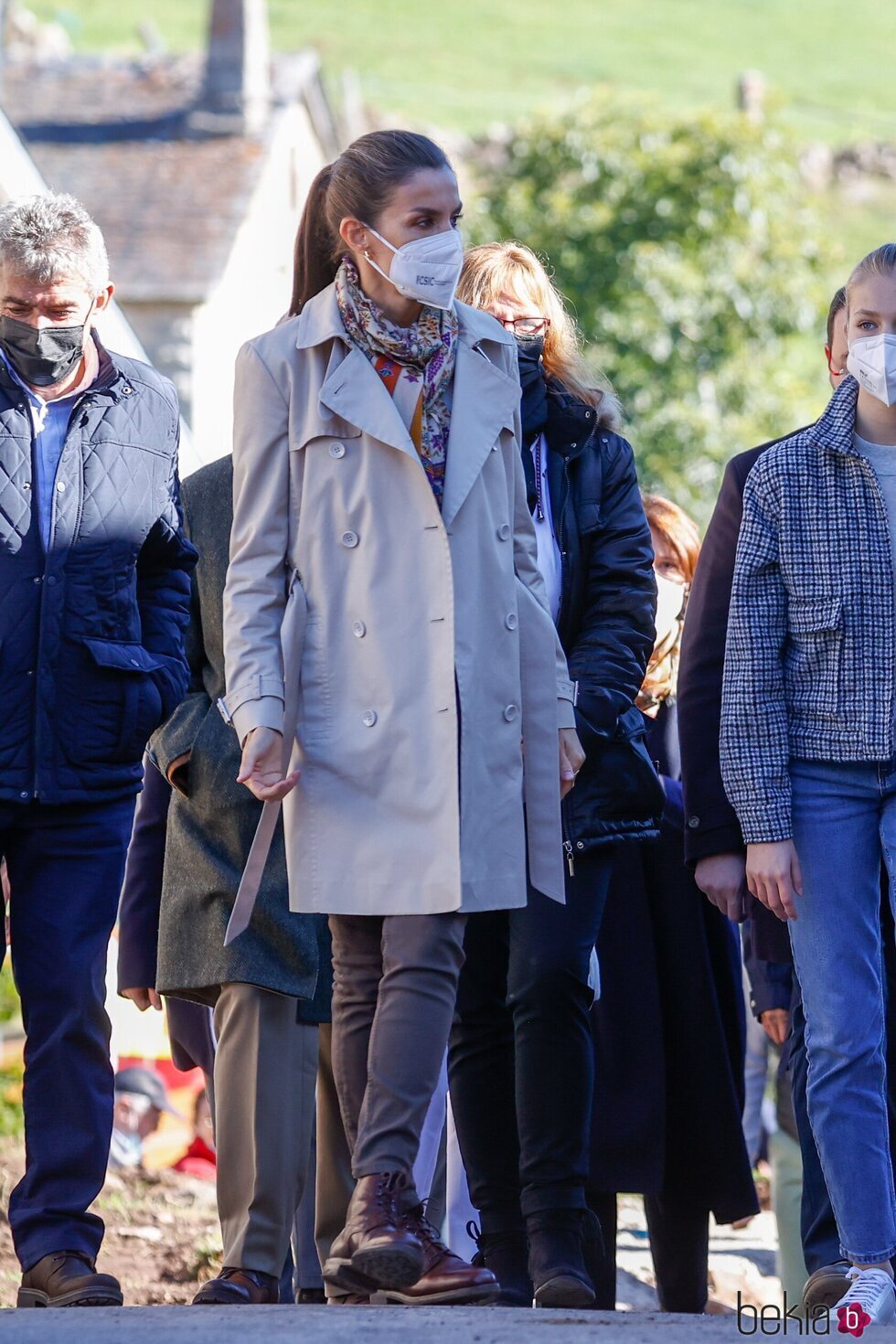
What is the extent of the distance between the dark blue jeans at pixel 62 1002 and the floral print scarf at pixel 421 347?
121 cm

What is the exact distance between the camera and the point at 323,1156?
5023mm

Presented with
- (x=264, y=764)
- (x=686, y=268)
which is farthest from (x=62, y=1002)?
(x=686, y=268)

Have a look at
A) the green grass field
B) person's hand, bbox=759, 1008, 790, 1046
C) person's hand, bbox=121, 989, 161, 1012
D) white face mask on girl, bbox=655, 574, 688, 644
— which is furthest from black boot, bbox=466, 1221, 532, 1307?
the green grass field

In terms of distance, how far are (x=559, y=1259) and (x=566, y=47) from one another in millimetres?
78318

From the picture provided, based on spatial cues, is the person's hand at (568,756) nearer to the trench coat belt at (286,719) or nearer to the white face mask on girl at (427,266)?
the trench coat belt at (286,719)

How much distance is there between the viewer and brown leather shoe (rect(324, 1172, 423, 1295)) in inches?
130

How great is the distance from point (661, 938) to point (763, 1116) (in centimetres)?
373

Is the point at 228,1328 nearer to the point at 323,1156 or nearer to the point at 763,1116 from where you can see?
the point at 323,1156

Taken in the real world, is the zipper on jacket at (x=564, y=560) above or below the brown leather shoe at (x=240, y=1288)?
above

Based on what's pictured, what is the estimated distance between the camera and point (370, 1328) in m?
3.23

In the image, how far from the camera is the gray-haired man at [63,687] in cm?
420

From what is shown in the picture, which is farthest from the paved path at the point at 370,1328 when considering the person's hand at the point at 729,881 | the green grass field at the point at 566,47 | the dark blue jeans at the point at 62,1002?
the green grass field at the point at 566,47

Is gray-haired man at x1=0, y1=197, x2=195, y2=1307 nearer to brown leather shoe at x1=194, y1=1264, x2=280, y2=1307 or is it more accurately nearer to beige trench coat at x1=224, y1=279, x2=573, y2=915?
brown leather shoe at x1=194, y1=1264, x2=280, y2=1307

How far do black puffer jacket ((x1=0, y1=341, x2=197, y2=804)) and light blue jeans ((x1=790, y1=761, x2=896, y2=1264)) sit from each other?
1518 millimetres
